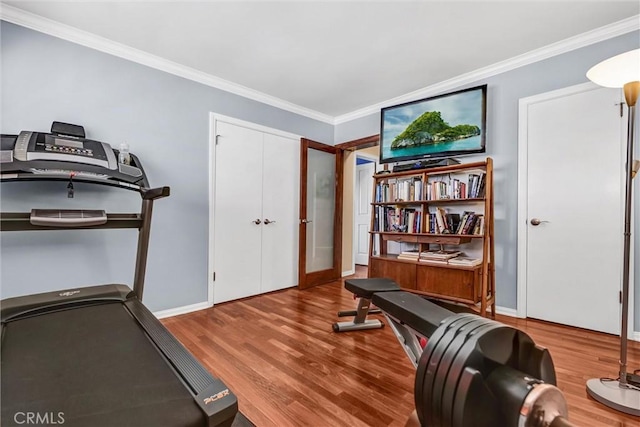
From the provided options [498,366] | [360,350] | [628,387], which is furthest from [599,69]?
[360,350]

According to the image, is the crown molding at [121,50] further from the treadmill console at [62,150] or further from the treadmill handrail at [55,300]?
the treadmill handrail at [55,300]

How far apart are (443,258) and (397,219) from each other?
689 mm

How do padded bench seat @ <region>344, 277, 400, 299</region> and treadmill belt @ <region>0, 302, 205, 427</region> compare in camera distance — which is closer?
treadmill belt @ <region>0, 302, 205, 427</region>

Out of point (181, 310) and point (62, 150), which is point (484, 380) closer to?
point (62, 150)

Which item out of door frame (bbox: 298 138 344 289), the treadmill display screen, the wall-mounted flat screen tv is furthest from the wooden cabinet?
the treadmill display screen

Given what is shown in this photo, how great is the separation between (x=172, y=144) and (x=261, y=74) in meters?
1.17

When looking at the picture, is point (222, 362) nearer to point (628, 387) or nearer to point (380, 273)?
point (380, 273)

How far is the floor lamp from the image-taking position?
154 cm

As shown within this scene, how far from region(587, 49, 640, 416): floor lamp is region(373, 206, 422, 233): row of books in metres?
1.64

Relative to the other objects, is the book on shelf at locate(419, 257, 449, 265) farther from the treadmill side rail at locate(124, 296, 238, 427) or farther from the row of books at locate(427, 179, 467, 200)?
the treadmill side rail at locate(124, 296, 238, 427)

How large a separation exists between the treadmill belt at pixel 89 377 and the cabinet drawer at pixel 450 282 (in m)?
2.45

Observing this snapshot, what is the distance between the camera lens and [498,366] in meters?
0.57

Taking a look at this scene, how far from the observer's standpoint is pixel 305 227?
12.9 ft

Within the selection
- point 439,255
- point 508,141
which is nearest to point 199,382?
point 439,255
